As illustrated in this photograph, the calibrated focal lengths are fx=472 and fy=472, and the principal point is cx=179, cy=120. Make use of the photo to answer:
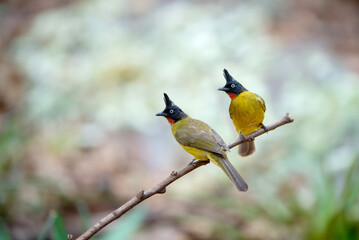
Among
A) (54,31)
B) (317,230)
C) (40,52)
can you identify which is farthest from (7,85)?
(317,230)

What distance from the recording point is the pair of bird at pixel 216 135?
174 cm

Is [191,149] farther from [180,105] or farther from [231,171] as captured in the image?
[180,105]

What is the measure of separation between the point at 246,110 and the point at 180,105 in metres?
4.51

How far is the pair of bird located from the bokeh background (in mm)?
1719

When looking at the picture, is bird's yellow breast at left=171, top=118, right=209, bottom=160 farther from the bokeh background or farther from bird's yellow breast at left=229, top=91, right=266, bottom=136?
the bokeh background

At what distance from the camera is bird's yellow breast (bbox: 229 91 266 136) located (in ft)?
5.79

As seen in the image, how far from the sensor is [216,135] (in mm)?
1923

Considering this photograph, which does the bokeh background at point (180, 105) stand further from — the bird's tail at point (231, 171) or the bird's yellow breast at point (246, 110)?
the bird's yellow breast at point (246, 110)

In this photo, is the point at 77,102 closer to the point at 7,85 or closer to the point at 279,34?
the point at 7,85

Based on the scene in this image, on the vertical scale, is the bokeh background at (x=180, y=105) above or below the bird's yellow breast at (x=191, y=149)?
above

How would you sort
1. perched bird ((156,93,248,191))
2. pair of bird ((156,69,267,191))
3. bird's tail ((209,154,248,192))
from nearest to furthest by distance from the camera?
1. bird's tail ((209,154,248,192))
2. pair of bird ((156,69,267,191))
3. perched bird ((156,93,248,191))

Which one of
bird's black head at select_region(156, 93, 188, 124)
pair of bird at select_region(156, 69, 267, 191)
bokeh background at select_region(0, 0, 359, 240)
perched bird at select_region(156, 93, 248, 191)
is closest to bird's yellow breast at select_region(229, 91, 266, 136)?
pair of bird at select_region(156, 69, 267, 191)

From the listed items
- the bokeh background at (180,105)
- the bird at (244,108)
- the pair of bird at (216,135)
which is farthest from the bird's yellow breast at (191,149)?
the bokeh background at (180,105)

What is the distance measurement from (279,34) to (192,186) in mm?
3730
